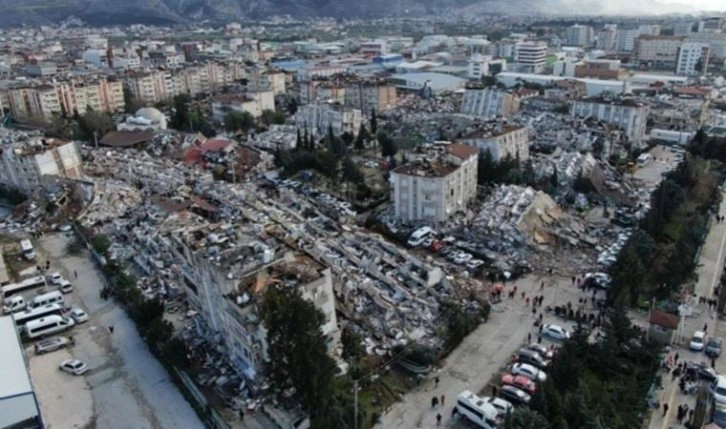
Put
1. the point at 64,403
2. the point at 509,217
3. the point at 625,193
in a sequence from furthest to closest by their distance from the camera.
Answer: the point at 625,193 → the point at 509,217 → the point at 64,403

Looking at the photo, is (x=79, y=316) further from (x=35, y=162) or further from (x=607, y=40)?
(x=607, y=40)

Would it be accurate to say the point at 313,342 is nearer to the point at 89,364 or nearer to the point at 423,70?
the point at 89,364

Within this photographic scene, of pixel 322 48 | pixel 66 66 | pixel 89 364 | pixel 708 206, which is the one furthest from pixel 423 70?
pixel 89 364

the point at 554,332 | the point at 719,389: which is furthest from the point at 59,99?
the point at 719,389

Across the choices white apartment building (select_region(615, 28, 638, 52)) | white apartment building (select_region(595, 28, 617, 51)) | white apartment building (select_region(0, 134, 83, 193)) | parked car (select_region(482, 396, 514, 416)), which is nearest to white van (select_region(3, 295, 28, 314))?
white apartment building (select_region(0, 134, 83, 193))

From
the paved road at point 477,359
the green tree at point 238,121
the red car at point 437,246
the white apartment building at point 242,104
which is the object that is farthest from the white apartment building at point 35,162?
the paved road at point 477,359

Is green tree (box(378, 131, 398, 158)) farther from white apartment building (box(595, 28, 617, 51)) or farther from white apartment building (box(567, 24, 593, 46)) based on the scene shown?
white apartment building (box(567, 24, 593, 46))

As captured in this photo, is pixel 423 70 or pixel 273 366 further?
pixel 423 70
